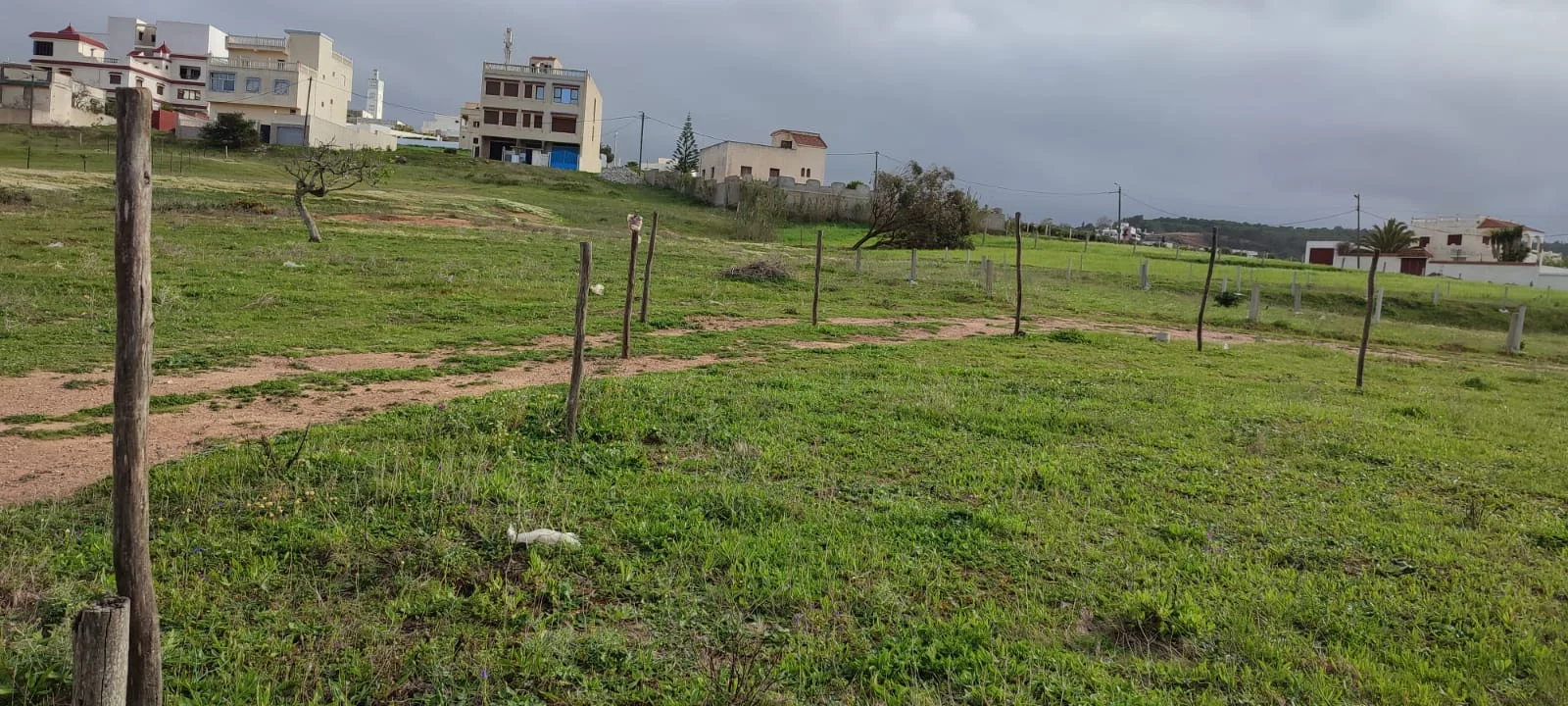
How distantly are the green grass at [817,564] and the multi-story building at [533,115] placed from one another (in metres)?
67.2

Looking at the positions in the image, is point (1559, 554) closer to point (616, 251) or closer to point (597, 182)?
point (616, 251)

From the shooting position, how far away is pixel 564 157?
239 feet

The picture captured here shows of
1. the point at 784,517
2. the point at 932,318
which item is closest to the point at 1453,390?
the point at 932,318

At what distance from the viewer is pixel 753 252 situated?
33469mm

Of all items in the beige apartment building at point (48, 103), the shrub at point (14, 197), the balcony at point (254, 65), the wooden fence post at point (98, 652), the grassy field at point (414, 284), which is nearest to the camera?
the wooden fence post at point (98, 652)

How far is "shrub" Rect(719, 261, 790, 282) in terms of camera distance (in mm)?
23484

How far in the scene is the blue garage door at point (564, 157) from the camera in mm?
72250

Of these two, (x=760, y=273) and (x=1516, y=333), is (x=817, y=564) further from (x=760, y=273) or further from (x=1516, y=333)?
(x=1516, y=333)

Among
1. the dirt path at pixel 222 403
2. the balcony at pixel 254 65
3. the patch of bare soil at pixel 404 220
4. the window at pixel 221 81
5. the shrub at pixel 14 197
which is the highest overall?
the balcony at pixel 254 65

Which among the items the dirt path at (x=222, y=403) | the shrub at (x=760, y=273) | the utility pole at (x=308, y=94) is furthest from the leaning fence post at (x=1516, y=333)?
the utility pole at (x=308, y=94)

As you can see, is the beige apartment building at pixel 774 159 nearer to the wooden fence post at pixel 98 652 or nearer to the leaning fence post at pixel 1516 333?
the leaning fence post at pixel 1516 333

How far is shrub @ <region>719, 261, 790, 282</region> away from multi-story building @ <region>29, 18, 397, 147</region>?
4385 cm

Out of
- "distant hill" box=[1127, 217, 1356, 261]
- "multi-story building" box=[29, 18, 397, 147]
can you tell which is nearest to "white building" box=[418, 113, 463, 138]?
"multi-story building" box=[29, 18, 397, 147]

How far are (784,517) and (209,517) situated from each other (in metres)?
3.36
